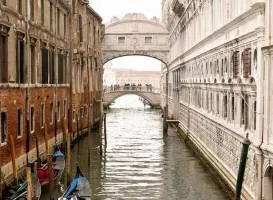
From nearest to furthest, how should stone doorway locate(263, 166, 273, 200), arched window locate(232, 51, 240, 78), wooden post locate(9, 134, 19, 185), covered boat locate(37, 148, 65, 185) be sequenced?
1. stone doorway locate(263, 166, 273, 200)
2. wooden post locate(9, 134, 19, 185)
3. arched window locate(232, 51, 240, 78)
4. covered boat locate(37, 148, 65, 185)

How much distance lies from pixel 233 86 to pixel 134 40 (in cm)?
2825

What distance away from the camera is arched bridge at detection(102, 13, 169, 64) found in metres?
40.8

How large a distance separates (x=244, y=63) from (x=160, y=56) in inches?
1169

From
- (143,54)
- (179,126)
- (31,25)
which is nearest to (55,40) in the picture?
(31,25)

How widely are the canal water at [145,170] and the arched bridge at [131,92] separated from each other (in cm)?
2361

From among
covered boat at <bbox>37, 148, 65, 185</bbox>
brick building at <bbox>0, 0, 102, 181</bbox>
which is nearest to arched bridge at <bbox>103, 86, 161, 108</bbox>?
brick building at <bbox>0, 0, 102, 181</bbox>

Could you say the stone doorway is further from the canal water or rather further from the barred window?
the barred window

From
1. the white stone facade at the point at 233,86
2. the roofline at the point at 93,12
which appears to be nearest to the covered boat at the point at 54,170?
the white stone facade at the point at 233,86

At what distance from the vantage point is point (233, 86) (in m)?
13.1

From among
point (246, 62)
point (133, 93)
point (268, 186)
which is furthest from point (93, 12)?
point (268, 186)

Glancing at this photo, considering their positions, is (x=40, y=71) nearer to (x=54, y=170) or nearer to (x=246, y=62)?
(x=54, y=170)

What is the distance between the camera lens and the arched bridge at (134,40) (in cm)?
4084

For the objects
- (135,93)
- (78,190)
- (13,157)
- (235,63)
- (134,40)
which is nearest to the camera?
(78,190)

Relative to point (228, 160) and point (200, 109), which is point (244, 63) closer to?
point (228, 160)
